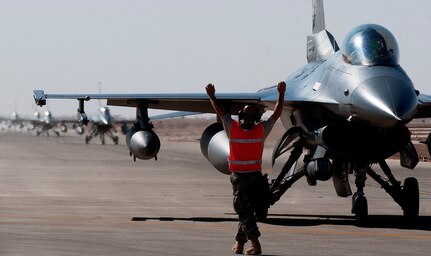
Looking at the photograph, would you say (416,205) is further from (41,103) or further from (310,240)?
(41,103)

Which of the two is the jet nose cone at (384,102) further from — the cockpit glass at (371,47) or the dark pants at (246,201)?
the dark pants at (246,201)

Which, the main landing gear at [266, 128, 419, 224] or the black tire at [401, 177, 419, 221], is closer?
the main landing gear at [266, 128, 419, 224]

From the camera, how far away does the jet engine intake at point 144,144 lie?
19047mm

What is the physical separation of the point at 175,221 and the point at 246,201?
458 centimetres

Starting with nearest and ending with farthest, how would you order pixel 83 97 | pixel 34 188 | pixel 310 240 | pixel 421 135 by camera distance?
pixel 310 240
pixel 83 97
pixel 34 188
pixel 421 135

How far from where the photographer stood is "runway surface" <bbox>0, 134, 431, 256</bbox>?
13344mm

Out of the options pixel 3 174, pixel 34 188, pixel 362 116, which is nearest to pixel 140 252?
pixel 362 116

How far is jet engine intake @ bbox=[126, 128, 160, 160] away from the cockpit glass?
438 centimetres

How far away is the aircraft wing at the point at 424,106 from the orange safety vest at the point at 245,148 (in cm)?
438

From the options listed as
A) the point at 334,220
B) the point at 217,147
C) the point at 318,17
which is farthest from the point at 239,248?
the point at 318,17

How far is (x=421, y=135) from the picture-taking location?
79.6 meters

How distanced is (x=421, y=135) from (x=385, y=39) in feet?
213

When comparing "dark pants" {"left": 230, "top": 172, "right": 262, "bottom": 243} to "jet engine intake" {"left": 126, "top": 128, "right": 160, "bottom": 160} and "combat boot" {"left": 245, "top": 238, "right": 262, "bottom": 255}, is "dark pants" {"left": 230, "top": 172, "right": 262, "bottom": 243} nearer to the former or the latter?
"combat boot" {"left": 245, "top": 238, "right": 262, "bottom": 255}

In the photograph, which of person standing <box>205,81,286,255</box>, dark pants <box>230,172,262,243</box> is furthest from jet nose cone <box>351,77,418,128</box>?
dark pants <box>230,172,262,243</box>
